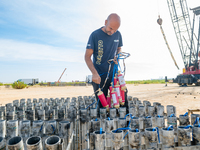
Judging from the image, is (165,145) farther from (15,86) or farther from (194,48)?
(194,48)

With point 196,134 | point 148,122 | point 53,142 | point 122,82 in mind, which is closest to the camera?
point 53,142

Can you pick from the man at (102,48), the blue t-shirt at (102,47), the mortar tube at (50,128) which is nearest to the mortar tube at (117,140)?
the mortar tube at (50,128)

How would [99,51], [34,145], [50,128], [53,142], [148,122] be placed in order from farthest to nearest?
[99,51] → [148,122] → [50,128] → [53,142] → [34,145]

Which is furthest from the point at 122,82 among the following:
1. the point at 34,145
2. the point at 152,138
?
the point at 34,145

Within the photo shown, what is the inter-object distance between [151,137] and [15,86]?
1034 inches

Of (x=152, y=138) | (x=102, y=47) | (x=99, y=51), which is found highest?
(x=102, y=47)

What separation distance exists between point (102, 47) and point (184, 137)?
2664 mm

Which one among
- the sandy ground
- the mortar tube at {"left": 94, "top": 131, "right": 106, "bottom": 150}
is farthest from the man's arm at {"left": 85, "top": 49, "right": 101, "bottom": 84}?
the sandy ground

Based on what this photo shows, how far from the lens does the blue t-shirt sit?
3.68 meters

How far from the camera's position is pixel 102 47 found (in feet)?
12.3

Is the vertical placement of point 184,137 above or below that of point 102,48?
below

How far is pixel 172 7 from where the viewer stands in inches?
1204

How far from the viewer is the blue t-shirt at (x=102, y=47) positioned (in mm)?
3680

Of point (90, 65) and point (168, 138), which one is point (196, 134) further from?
point (90, 65)
